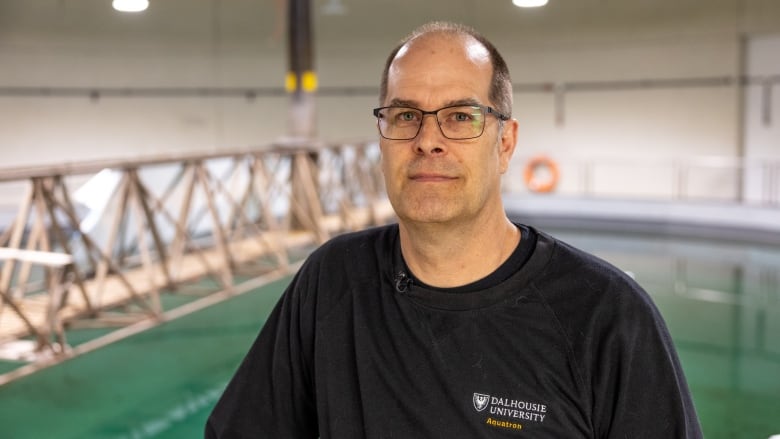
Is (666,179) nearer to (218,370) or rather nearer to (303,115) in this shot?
(303,115)

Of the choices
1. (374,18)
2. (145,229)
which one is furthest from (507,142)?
(374,18)

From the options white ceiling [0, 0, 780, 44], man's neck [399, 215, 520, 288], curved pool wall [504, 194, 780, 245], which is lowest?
curved pool wall [504, 194, 780, 245]

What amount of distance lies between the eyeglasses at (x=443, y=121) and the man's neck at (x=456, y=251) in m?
0.13

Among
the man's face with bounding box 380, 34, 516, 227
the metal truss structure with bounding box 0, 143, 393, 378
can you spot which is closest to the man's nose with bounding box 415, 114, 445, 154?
the man's face with bounding box 380, 34, 516, 227

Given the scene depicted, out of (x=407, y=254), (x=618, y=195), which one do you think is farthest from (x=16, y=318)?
(x=618, y=195)

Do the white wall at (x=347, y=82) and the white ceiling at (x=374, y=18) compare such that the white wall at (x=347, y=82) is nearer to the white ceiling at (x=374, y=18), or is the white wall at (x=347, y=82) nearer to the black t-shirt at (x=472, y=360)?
the white ceiling at (x=374, y=18)

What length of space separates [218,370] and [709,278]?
A: 4687 millimetres

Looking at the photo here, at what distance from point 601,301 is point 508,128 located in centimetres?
32

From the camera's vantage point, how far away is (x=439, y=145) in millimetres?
1173

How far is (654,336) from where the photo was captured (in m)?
1.08

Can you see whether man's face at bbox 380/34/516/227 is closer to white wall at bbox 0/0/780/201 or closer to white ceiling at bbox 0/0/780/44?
white ceiling at bbox 0/0/780/44

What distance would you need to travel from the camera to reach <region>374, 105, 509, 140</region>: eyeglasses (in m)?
1.18

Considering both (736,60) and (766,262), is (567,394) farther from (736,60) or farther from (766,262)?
(736,60)

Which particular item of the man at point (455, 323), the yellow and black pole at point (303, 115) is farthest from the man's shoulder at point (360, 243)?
the yellow and black pole at point (303, 115)
